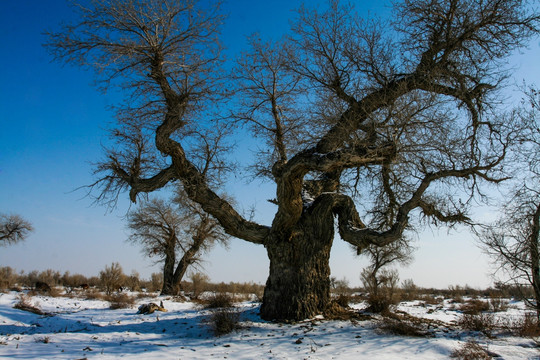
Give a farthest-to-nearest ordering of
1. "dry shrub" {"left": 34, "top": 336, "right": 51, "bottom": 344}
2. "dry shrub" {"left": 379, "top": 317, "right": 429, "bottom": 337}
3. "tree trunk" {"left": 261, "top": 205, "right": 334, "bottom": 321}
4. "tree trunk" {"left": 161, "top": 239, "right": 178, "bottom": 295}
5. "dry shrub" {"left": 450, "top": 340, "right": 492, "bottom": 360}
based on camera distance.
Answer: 1. "tree trunk" {"left": 161, "top": 239, "right": 178, "bottom": 295}
2. "tree trunk" {"left": 261, "top": 205, "right": 334, "bottom": 321}
3. "dry shrub" {"left": 379, "top": 317, "right": 429, "bottom": 337}
4. "dry shrub" {"left": 34, "top": 336, "right": 51, "bottom": 344}
5. "dry shrub" {"left": 450, "top": 340, "right": 492, "bottom": 360}

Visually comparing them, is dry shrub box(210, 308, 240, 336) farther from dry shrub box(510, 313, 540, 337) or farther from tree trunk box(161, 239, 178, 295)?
tree trunk box(161, 239, 178, 295)

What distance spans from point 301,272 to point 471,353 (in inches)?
159

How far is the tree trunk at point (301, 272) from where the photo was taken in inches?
335

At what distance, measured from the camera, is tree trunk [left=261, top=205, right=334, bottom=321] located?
27.9 feet

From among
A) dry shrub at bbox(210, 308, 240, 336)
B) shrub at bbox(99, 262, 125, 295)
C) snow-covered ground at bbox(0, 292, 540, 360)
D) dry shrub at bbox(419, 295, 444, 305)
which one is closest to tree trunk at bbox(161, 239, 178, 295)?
shrub at bbox(99, 262, 125, 295)

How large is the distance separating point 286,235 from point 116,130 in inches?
206

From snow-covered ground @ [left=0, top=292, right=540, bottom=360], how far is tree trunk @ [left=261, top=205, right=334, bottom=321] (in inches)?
17.3

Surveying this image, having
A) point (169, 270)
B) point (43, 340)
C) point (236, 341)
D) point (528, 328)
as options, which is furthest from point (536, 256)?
point (169, 270)

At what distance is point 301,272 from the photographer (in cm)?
871

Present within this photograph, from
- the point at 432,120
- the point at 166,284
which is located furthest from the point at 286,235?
the point at 166,284

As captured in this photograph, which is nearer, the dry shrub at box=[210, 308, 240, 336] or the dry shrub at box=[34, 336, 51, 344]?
the dry shrub at box=[34, 336, 51, 344]

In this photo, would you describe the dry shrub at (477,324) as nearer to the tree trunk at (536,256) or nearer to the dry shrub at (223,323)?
the tree trunk at (536,256)

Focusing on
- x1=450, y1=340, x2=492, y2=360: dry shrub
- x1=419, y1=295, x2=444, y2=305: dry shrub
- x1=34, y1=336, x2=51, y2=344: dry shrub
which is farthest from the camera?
x1=419, y1=295, x2=444, y2=305: dry shrub

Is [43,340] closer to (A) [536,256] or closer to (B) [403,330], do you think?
(B) [403,330]
